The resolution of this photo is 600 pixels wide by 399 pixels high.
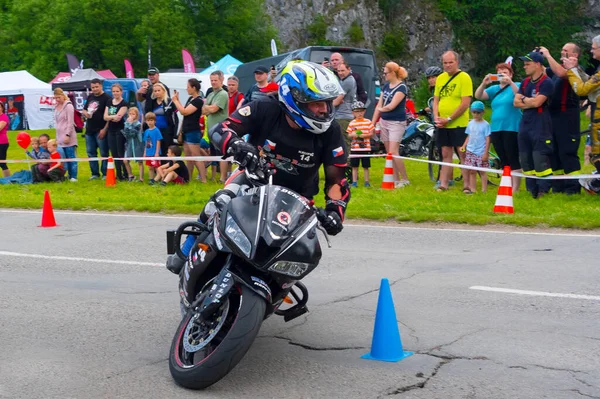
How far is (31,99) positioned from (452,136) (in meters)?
33.9

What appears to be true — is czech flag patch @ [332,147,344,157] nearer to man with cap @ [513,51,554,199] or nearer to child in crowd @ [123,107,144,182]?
man with cap @ [513,51,554,199]

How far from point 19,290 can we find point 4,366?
2.49 meters

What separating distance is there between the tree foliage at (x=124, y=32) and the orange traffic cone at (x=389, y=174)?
173 feet

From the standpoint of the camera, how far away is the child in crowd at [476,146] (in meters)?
13.8

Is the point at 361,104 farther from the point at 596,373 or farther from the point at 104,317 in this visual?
the point at 596,373

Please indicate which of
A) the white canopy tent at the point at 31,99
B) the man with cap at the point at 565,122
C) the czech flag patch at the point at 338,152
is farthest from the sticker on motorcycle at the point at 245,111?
the white canopy tent at the point at 31,99

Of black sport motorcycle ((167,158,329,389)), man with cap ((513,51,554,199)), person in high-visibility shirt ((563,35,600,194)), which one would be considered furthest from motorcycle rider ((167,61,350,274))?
man with cap ((513,51,554,199))

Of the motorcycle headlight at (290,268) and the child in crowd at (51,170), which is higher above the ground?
the motorcycle headlight at (290,268)

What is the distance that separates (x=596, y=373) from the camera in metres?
5.14

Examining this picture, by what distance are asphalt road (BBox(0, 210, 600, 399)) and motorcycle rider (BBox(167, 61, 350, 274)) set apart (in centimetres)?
95

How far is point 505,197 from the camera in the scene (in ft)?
38.5

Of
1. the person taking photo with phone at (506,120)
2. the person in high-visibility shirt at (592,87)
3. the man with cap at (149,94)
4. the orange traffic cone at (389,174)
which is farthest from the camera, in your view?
the man with cap at (149,94)

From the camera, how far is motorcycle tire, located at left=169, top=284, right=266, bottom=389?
4.73m

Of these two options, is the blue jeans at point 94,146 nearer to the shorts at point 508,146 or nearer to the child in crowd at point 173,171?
the child in crowd at point 173,171
